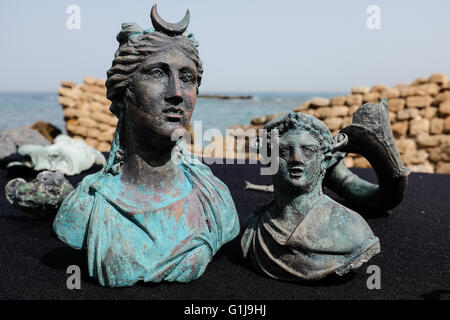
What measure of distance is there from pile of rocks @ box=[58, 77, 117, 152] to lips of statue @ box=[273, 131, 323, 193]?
312 inches

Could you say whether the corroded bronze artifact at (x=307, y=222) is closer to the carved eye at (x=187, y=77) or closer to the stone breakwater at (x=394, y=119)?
the carved eye at (x=187, y=77)

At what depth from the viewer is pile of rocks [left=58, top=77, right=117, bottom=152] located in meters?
10.1

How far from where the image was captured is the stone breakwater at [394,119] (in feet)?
26.5

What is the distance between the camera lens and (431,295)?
2.70 meters

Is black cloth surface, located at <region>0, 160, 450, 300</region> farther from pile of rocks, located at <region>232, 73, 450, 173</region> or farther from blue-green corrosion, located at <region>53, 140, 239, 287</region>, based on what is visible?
pile of rocks, located at <region>232, 73, 450, 173</region>

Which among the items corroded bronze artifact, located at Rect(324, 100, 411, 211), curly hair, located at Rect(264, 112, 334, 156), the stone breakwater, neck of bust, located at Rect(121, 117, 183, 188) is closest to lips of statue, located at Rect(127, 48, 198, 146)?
neck of bust, located at Rect(121, 117, 183, 188)

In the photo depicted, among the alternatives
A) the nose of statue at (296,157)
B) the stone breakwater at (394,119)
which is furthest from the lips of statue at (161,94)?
the stone breakwater at (394,119)

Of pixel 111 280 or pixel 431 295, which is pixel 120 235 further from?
pixel 431 295

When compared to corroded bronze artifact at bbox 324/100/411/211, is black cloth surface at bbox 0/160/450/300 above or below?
below

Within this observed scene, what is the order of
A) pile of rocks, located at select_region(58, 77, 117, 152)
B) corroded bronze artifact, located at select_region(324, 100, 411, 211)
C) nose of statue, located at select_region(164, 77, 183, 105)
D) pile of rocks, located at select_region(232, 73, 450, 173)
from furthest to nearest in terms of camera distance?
1. pile of rocks, located at select_region(58, 77, 117, 152)
2. pile of rocks, located at select_region(232, 73, 450, 173)
3. corroded bronze artifact, located at select_region(324, 100, 411, 211)
4. nose of statue, located at select_region(164, 77, 183, 105)

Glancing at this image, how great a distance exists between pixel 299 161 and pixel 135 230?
3.52 ft

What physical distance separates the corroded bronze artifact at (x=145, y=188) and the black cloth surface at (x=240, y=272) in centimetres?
14
